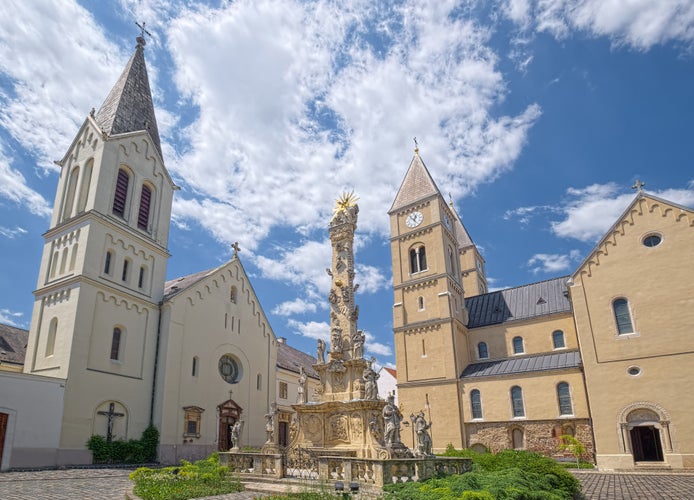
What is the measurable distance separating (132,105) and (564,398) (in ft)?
119

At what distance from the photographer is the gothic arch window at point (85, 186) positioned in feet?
91.0

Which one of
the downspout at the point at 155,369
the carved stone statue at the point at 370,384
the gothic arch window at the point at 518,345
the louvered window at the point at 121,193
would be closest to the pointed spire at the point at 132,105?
the louvered window at the point at 121,193

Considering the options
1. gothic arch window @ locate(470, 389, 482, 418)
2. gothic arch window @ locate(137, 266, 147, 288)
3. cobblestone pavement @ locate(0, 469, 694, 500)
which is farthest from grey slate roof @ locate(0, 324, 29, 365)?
gothic arch window @ locate(470, 389, 482, 418)

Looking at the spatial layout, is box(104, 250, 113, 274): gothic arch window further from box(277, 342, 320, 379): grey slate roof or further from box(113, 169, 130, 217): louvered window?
box(277, 342, 320, 379): grey slate roof

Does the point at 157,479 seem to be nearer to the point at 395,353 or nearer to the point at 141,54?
the point at 395,353

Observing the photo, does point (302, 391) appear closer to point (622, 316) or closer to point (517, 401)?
point (517, 401)

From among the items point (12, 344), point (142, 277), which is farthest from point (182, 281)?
point (12, 344)

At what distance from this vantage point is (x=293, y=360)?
43125mm

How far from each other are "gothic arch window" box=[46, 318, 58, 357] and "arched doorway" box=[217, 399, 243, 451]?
1049 cm

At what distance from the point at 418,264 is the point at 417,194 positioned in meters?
7.17

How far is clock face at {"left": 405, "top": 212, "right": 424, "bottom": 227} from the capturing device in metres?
43.1

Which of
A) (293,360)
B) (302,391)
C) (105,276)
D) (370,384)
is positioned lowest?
(302,391)

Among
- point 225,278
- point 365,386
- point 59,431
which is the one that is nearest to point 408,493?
point 365,386

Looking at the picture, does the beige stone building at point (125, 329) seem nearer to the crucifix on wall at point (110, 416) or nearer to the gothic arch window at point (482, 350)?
the crucifix on wall at point (110, 416)
